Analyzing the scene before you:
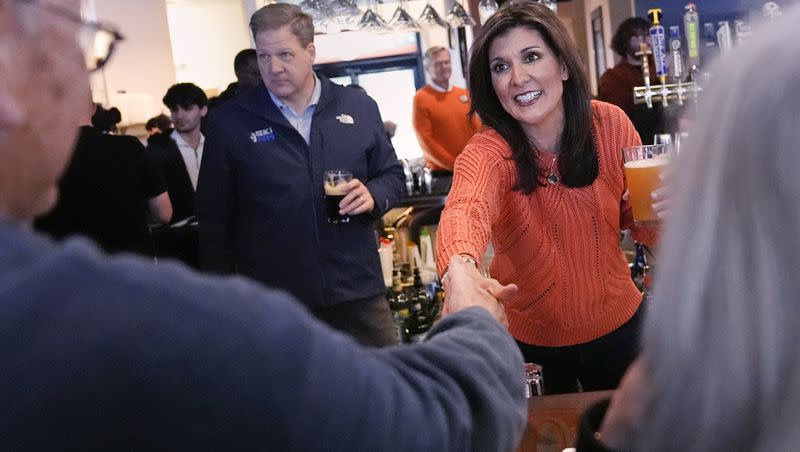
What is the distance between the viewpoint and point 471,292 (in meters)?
1.52

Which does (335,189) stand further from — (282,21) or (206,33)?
(206,33)

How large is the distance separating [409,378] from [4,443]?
0.37m

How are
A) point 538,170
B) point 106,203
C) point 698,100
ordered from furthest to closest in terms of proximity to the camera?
point 106,203 < point 538,170 < point 698,100

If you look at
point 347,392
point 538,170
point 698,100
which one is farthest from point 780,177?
point 538,170

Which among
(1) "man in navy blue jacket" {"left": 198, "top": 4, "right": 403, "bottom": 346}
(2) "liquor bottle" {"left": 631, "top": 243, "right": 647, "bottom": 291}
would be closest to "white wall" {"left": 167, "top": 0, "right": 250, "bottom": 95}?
(1) "man in navy blue jacket" {"left": 198, "top": 4, "right": 403, "bottom": 346}

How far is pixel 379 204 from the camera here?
3.54 m

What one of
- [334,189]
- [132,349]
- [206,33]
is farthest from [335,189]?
[206,33]

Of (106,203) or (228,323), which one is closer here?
(228,323)

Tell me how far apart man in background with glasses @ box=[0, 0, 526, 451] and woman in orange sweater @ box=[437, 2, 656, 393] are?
1544 mm

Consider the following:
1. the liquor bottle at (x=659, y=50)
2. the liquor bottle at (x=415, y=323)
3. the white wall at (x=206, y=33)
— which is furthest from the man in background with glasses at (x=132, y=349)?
the white wall at (x=206, y=33)

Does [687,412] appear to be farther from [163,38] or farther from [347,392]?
[163,38]

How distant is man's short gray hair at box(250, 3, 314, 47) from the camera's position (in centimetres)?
362

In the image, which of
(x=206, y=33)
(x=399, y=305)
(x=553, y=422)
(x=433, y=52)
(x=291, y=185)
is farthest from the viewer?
(x=206, y=33)

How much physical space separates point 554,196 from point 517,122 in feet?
0.83
